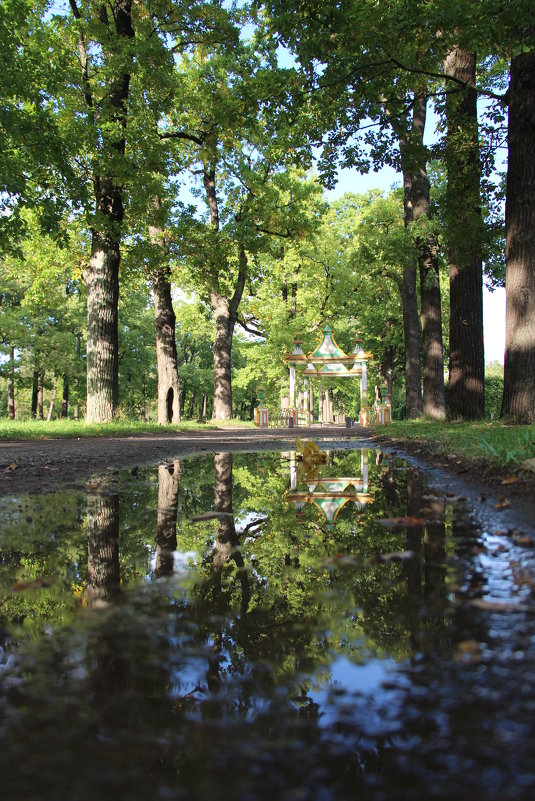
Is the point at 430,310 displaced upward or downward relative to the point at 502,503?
upward

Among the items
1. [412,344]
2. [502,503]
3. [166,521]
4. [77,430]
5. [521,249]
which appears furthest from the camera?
[412,344]

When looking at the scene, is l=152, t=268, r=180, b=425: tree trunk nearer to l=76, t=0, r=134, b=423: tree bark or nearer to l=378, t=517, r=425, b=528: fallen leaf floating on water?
l=76, t=0, r=134, b=423: tree bark

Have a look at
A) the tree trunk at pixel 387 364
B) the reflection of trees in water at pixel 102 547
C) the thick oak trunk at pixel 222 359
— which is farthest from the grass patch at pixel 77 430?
the tree trunk at pixel 387 364

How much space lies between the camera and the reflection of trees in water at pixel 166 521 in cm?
237

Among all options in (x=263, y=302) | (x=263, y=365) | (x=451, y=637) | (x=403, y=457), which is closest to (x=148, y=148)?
(x=403, y=457)

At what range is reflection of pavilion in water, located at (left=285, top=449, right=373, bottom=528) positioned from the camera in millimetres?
3762

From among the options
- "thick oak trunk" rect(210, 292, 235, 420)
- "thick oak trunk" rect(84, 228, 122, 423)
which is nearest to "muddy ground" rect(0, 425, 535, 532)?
"thick oak trunk" rect(84, 228, 122, 423)

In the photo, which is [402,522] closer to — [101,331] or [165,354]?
[101,331]

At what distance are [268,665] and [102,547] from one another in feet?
4.98

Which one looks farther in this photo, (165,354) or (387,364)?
(387,364)

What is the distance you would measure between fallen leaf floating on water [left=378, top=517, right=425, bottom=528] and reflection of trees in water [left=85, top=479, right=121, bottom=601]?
4.90 feet

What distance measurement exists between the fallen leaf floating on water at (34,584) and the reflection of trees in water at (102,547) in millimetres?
151

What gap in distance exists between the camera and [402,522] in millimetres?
3088

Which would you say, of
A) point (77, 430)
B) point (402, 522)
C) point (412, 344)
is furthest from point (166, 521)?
point (412, 344)
